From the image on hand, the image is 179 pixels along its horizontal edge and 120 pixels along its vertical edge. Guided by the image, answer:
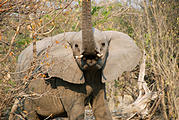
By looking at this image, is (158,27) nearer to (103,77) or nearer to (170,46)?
(170,46)

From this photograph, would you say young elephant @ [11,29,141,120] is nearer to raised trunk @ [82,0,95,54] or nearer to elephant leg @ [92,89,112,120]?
elephant leg @ [92,89,112,120]

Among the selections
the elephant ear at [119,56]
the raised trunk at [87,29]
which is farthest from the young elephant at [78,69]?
the raised trunk at [87,29]

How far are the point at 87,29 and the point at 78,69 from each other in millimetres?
968

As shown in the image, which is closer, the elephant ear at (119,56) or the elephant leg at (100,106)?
the elephant ear at (119,56)

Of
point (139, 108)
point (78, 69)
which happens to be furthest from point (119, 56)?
point (139, 108)

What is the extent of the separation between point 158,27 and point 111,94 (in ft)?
9.12

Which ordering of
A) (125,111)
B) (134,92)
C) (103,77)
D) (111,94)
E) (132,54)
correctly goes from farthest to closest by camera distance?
(111,94), (134,92), (125,111), (132,54), (103,77)

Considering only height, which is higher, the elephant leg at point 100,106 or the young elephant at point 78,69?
the young elephant at point 78,69

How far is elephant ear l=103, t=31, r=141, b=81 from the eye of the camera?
4.50 metres

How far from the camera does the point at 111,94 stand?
8.98m

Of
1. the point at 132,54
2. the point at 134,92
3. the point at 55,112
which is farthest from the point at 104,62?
the point at 134,92

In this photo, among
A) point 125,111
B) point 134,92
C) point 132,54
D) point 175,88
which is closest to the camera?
point 132,54

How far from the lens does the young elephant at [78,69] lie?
14.2 feet

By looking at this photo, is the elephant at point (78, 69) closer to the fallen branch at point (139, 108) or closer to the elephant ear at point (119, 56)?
the elephant ear at point (119, 56)
